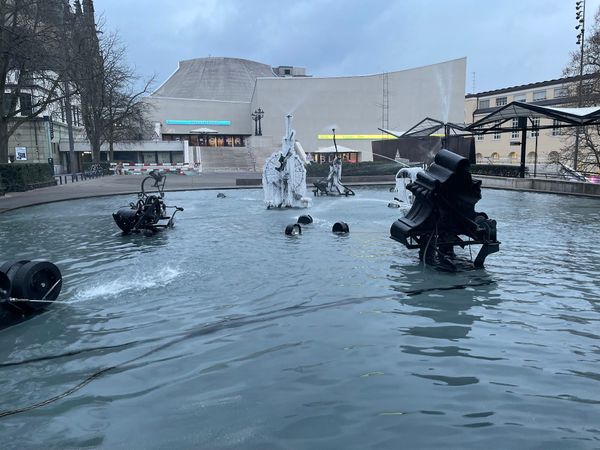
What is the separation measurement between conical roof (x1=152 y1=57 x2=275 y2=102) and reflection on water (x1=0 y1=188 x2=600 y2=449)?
116 meters

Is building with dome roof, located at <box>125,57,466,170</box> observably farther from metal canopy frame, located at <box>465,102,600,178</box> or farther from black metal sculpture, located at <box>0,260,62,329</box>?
black metal sculpture, located at <box>0,260,62,329</box>

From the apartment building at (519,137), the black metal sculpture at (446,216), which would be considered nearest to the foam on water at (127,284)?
the black metal sculpture at (446,216)

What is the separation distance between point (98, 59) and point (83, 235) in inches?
1338

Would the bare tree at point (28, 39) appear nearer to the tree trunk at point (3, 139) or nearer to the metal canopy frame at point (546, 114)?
the tree trunk at point (3, 139)

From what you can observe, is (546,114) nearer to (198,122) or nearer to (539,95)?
(539,95)

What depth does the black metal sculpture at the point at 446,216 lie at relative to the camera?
8877mm

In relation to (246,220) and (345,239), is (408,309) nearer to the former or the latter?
(345,239)

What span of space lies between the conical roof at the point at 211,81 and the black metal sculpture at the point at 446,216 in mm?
117212

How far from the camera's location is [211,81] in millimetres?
124875

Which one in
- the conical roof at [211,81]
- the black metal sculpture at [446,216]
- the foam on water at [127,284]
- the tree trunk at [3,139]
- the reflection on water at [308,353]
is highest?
the conical roof at [211,81]

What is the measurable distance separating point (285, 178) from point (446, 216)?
12.8 m

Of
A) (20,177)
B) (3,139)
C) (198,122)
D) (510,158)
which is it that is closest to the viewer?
(3,139)

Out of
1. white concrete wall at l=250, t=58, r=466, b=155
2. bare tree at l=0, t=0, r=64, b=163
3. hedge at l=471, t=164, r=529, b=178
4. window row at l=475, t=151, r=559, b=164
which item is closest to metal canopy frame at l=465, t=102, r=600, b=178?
hedge at l=471, t=164, r=529, b=178

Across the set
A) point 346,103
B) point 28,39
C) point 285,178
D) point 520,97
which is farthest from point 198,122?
point 285,178
